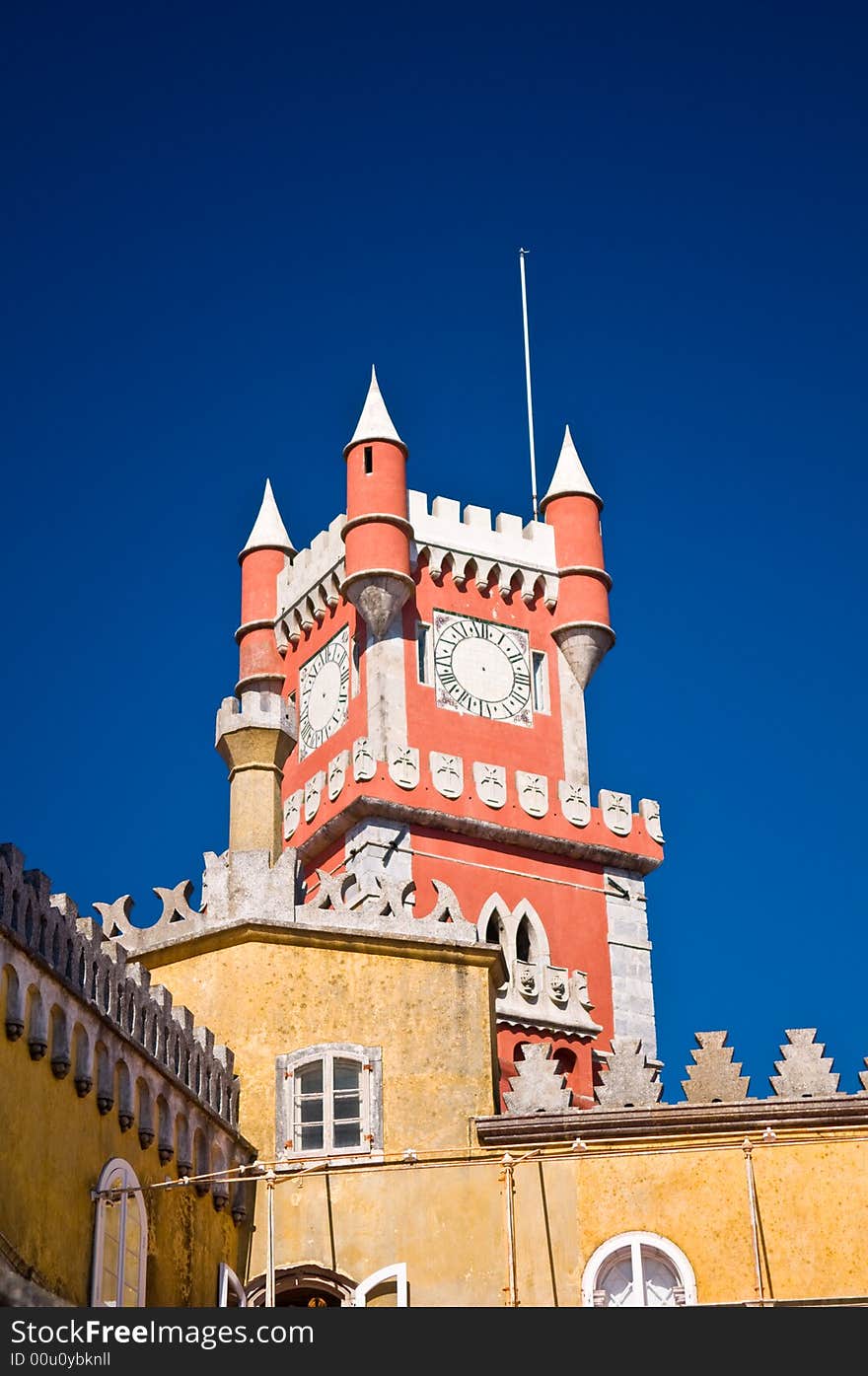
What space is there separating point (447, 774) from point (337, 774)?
7.32ft

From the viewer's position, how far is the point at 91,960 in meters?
19.8

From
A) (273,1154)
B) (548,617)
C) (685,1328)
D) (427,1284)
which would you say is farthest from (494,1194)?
(548,617)

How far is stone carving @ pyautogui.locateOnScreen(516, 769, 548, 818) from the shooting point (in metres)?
46.2

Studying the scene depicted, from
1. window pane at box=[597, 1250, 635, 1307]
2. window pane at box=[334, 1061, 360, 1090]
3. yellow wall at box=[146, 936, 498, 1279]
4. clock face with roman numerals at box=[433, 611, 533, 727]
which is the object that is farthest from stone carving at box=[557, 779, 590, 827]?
window pane at box=[597, 1250, 635, 1307]

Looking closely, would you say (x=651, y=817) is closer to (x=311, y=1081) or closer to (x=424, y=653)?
(x=424, y=653)

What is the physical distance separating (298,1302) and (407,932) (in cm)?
407

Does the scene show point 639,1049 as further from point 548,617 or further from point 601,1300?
point 548,617

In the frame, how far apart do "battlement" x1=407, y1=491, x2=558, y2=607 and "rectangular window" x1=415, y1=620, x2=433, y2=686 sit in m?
1.46

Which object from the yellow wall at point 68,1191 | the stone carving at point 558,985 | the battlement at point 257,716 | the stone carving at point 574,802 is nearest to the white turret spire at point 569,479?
the stone carving at point 574,802

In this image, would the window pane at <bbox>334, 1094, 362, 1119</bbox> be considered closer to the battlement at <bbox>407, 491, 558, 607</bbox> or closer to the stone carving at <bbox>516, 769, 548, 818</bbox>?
the stone carving at <bbox>516, 769, 548, 818</bbox>

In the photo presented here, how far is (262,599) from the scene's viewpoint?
52.2 metres

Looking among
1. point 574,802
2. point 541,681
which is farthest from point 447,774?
point 541,681

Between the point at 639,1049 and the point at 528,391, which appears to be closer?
the point at 639,1049

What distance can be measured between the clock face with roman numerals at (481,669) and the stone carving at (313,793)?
9.62ft
